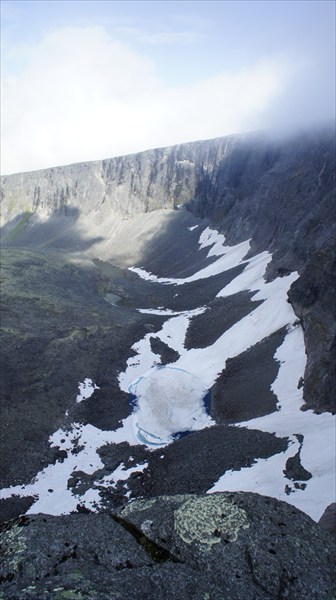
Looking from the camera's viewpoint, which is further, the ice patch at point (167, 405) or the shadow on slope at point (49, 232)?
the shadow on slope at point (49, 232)

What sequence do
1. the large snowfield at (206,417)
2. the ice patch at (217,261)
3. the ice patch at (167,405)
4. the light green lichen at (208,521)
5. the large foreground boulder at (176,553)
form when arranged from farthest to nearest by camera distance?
1. the ice patch at (217,261)
2. the ice patch at (167,405)
3. the large snowfield at (206,417)
4. the light green lichen at (208,521)
5. the large foreground boulder at (176,553)

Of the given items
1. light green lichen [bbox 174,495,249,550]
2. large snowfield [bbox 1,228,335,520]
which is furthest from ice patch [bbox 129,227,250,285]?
light green lichen [bbox 174,495,249,550]

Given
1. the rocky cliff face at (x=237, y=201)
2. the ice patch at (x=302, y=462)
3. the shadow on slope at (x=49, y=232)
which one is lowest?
the shadow on slope at (x=49, y=232)

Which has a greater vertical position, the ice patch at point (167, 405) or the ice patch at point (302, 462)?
the ice patch at point (302, 462)

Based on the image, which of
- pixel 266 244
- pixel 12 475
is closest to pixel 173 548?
pixel 12 475

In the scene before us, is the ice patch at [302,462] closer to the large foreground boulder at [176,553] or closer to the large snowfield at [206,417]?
the large snowfield at [206,417]

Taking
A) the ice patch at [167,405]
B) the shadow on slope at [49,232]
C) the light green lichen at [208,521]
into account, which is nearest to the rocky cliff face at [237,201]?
the shadow on slope at [49,232]

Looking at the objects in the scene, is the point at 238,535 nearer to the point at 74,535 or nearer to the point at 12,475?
the point at 74,535
